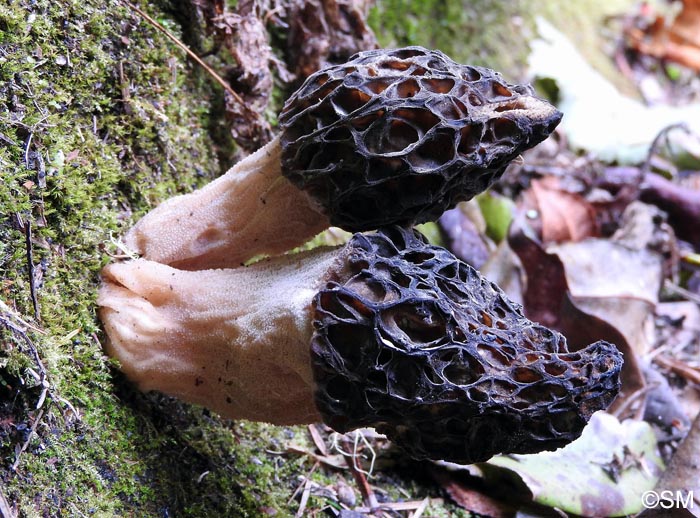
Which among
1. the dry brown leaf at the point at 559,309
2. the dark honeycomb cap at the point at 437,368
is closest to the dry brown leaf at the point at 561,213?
the dry brown leaf at the point at 559,309

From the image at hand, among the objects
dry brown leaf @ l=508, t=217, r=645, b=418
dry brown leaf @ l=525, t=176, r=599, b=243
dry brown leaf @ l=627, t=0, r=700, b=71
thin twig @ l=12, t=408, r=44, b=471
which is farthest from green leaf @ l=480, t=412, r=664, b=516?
dry brown leaf @ l=627, t=0, r=700, b=71

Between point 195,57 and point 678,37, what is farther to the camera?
point 678,37

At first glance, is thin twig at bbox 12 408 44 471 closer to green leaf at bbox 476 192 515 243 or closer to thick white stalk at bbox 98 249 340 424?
thick white stalk at bbox 98 249 340 424

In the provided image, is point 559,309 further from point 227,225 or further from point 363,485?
point 227,225

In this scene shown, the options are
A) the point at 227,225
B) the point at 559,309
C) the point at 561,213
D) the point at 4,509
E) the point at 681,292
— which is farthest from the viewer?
the point at 681,292

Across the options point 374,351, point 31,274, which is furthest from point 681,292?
point 31,274

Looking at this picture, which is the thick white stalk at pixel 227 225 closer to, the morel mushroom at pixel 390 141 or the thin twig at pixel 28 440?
the morel mushroom at pixel 390 141
